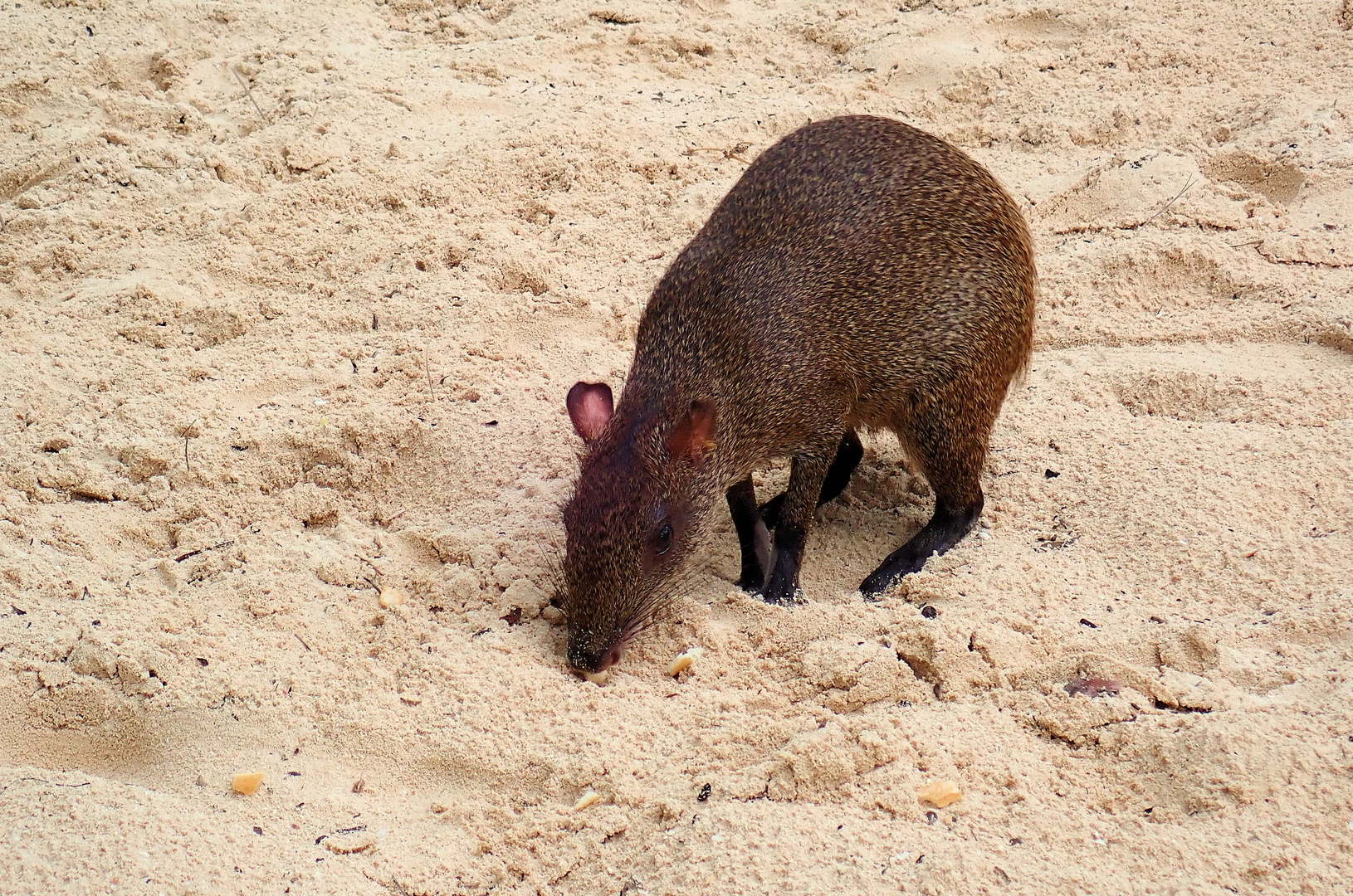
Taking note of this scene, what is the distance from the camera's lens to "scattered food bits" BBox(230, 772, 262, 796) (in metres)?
3.29

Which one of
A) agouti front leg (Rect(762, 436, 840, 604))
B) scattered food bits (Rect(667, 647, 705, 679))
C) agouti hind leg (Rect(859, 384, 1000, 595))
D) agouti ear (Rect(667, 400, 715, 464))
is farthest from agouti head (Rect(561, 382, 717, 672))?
agouti hind leg (Rect(859, 384, 1000, 595))

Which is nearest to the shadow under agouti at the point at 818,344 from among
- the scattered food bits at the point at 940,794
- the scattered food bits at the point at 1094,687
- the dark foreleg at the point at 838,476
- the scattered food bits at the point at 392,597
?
the dark foreleg at the point at 838,476

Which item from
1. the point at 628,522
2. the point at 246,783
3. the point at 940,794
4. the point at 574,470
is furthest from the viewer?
the point at 574,470

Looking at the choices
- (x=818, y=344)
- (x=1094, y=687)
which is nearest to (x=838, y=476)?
(x=818, y=344)

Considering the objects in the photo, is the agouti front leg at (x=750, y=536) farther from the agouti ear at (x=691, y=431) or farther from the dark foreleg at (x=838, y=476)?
the agouti ear at (x=691, y=431)

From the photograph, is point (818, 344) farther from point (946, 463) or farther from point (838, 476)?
point (838, 476)

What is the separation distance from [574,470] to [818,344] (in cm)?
107

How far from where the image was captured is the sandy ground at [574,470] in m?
3.13

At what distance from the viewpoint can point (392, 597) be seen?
3.98 m

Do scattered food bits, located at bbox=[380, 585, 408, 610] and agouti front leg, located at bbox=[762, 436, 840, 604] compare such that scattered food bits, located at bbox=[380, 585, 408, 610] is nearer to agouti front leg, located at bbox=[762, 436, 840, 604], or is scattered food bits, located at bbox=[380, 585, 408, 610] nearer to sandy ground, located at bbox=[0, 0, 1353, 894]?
sandy ground, located at bbox=[0, 0, 1353, 894]

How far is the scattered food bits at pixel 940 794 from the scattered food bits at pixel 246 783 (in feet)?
5.73

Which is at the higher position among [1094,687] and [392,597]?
[1094,687]

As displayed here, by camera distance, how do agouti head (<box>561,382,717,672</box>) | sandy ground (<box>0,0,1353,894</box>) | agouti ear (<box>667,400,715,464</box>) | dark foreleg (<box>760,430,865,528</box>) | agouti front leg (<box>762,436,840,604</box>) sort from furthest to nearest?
dark foreleg (<box>760,430,865,528</box>) → agouti front leg (<box>762,436,840,604</box>) → agouti ear (<box>667,400,715,464</box>) → agouti head (<box>561,382,717,672</box>) → sandy ground (<box>0,0,1353,894</box>)

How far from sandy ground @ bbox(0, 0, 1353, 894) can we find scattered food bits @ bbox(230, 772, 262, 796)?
0.10 feet
